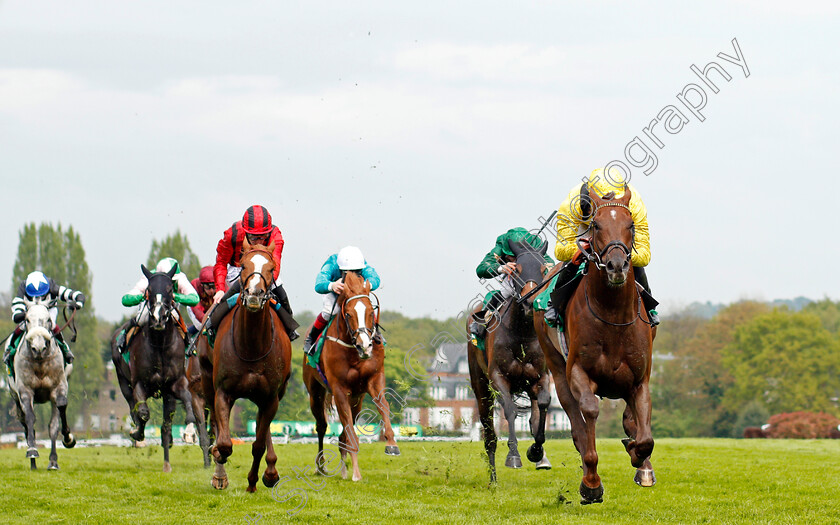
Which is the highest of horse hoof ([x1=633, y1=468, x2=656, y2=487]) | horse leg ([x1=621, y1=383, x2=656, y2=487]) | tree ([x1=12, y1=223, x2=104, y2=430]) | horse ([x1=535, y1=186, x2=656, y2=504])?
tree ([x1=12, y1=223, x2=104, y2=430])

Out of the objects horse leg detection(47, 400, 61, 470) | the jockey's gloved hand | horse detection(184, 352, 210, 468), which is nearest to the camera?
horse detection(184, 352, 210, 468)

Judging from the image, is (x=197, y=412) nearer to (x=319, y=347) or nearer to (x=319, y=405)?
(x=319, y=405)

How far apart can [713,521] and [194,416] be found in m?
8.96

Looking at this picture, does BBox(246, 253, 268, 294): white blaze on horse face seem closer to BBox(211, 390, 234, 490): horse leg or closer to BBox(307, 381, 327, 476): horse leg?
BBox(211, 390, 234, 490): horse leg

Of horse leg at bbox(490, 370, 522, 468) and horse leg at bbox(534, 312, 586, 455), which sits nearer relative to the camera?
horse leg at bbox(534, 312, 586, 455)

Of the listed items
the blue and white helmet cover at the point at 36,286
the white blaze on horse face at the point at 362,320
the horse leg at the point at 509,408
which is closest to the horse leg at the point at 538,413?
the horse leg at the point at 509,408

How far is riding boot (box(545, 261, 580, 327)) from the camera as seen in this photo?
33.8 feet

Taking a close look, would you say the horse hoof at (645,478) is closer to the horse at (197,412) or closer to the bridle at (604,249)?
the bridle at (604,249)

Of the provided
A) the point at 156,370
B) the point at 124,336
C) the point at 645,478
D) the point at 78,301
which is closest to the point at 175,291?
the point at 156,370

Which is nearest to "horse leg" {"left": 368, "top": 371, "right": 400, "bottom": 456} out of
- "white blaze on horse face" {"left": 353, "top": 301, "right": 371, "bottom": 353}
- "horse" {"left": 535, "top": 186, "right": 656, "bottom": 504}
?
"white blaze on horse face" {"left": 353, "top": 301, "right": 371, "bottom": 353}

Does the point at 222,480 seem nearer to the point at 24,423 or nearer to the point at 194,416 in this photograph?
the point at 194,416

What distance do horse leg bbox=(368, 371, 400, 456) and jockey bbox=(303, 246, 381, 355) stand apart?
1.13 metres

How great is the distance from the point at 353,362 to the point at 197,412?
3155 mm

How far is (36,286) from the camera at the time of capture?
16.2 metres
